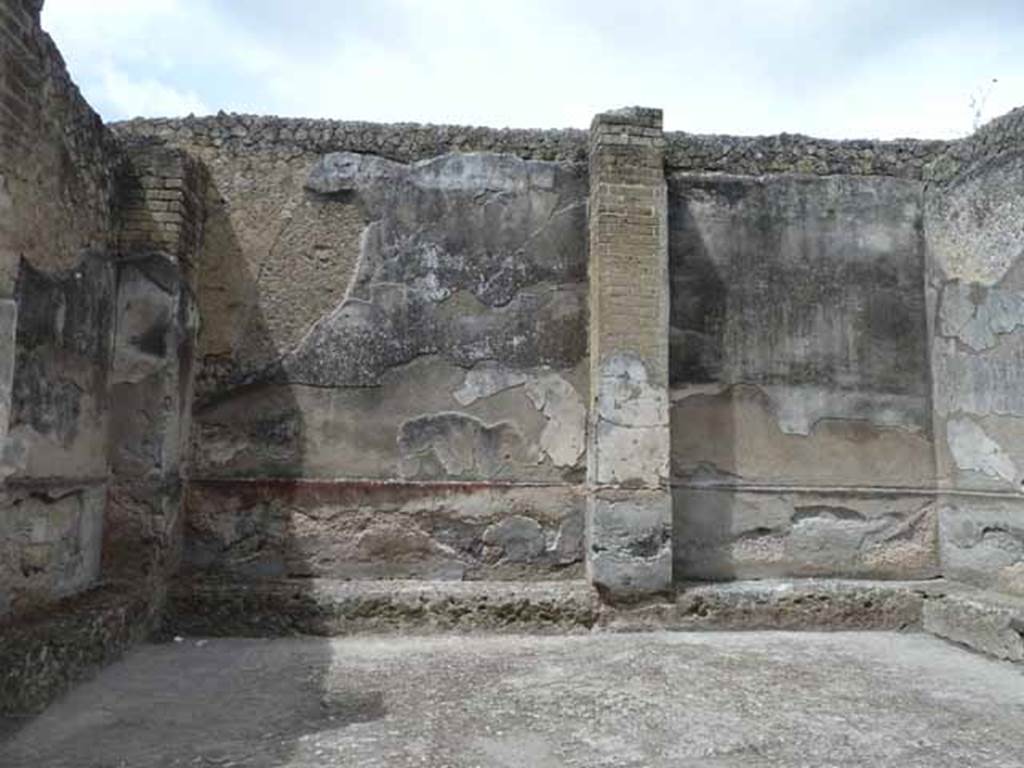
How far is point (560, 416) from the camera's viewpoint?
5.06 metres

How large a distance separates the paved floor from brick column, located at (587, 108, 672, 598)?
47 centimetres

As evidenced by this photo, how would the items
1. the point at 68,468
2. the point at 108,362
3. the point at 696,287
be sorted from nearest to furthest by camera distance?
the point at 68,468
the point at 108,362
the point at 696,287

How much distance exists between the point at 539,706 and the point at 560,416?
6.53 feet

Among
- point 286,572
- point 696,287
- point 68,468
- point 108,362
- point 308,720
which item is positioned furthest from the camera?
point 696,287

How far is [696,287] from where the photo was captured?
5.26 metres

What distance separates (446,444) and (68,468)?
192 cm

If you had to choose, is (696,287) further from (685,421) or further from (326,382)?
(326,382)

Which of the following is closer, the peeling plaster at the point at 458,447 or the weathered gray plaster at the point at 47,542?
the weathered gray plaster at the point at 47,542

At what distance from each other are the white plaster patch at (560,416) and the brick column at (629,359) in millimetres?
148

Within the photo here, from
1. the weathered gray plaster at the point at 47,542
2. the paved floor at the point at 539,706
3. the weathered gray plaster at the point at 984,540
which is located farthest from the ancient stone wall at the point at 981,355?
the weathered gray plaster at the point at 47,542

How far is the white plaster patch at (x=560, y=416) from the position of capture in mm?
5031

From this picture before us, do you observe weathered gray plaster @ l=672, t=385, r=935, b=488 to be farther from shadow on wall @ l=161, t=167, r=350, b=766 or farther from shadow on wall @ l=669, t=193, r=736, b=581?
shadow on wall @ l=161, t=167, r=350, b=766

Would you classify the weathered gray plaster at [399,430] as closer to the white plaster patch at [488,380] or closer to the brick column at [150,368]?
the white plaster patch at [488,380]

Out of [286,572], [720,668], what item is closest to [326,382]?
[286,572]
